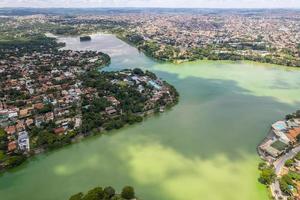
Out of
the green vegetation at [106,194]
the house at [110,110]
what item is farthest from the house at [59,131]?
the green vegetation at [106,194]

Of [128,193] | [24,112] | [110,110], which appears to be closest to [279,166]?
[128,193]

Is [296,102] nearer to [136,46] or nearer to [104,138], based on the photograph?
[104,138]

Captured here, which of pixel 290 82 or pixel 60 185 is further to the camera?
pixel 290 82

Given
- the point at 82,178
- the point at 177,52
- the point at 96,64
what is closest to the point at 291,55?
the point at 177,52

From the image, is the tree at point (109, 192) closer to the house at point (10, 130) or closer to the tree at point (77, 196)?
the tree at point (77, 196)

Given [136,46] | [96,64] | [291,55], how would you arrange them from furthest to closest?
[136,46], [291,55], [96,64]

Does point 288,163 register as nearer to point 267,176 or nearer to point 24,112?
point 267,176
